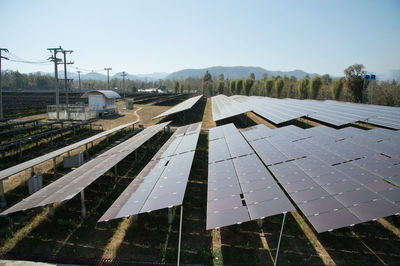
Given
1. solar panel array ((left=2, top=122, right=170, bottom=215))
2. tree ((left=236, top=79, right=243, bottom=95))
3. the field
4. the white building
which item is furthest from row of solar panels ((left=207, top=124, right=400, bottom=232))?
tree ((left=236, top=79, right=243, bottom=95))

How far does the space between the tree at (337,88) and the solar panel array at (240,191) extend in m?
60.2

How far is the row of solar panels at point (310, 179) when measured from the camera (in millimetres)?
6266

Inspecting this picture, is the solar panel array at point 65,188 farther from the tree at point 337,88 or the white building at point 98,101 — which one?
the tree at point 337,88

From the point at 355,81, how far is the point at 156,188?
209ft

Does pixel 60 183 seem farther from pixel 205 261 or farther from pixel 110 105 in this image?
pixel 110 105

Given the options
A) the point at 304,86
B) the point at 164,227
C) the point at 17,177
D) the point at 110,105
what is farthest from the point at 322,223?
the point at 304,86

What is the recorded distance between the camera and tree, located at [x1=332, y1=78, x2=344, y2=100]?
60844mm

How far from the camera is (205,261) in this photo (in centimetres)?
654

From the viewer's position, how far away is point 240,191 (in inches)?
300

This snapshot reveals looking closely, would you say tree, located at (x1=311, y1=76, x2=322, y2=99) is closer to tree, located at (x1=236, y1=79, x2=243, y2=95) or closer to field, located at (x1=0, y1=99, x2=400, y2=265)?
tree, located at (x1=236, y1=79, x2=243, y2=95)

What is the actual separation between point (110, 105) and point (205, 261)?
111ft

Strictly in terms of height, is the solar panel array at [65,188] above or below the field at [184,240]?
above

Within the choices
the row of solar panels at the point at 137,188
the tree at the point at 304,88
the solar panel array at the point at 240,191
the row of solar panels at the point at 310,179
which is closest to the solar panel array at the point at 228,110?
the row of solar panels at the point at 310,179

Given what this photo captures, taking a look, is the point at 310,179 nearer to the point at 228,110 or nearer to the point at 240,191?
the point at 240,191
